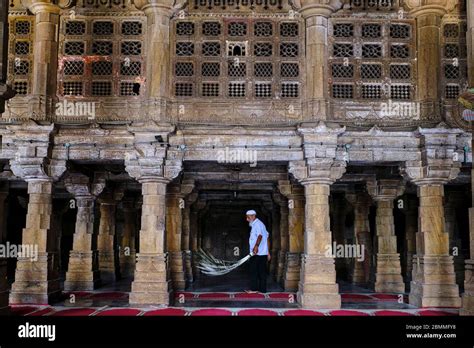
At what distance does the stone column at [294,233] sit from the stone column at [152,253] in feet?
14.4

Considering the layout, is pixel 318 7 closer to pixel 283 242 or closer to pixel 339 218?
pixel 283 242

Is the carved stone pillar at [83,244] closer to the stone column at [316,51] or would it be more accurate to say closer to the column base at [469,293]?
the stone column at [316,51]

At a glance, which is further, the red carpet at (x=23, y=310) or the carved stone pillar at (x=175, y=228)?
the carved stone pillar at (x=175, y=228)

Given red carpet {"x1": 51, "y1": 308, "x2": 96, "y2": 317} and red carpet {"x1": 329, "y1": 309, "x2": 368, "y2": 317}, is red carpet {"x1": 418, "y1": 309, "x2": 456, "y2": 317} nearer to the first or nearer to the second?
red carpet {"x1": 329, "y1": 309, "x2": 368, "y2": 317}

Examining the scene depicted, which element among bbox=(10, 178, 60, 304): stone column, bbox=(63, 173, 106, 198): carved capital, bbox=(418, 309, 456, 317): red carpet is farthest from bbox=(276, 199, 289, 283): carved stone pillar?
bbox=(10, 178, 60, 304): stone column

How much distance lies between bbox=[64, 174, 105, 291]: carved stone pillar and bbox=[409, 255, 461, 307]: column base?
8987mm

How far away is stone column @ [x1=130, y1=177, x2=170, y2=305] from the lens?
39.0ft

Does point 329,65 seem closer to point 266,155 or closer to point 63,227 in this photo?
point 266,155

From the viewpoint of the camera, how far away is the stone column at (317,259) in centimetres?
1171

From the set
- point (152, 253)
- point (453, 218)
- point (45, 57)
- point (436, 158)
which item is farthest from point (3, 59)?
point (453, 218)

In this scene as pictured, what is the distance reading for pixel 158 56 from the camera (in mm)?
12539

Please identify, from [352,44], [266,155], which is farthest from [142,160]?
[352,44]

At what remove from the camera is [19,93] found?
1281 cm

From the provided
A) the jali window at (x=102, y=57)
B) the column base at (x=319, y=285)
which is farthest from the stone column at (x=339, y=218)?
the jali window at (x=102, y=57)
